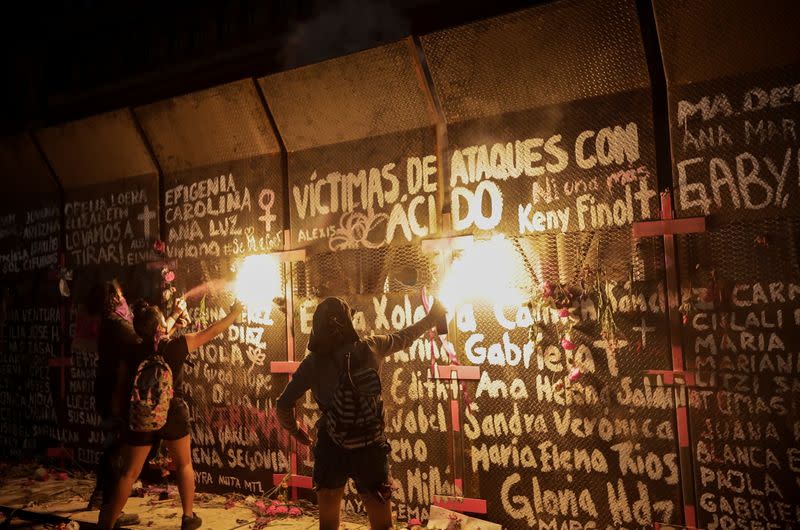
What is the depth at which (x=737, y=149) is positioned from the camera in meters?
4.48

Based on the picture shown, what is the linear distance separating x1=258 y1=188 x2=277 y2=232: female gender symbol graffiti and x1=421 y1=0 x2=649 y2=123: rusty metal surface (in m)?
2.15

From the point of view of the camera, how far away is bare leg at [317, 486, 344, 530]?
4.33m

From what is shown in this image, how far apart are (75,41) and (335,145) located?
508 centimetres

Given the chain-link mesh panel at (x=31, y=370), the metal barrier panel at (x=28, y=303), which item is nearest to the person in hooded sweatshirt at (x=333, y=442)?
the chain-link mesh panel at (x=31, y=370)

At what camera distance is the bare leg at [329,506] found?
4.33 meters

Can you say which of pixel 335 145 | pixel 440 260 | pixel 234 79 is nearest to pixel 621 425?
pixel 440 260

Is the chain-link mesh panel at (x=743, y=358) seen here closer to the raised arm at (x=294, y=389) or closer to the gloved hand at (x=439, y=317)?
the gloved hand at (x=439, y=317)

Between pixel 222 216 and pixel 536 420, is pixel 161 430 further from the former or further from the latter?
pixel 536 420

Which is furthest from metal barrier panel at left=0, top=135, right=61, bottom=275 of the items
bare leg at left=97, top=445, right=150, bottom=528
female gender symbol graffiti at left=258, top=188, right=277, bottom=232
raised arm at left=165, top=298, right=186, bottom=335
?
bare leg at left=97, top=445, right=150, bottom=528

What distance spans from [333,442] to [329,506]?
1.51 ft

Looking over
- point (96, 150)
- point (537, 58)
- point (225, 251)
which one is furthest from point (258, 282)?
point (537, 58)

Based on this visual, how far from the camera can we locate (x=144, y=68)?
312 inches

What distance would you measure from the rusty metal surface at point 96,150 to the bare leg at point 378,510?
507 cm

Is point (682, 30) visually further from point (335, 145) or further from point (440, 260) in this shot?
point (335, 145)
